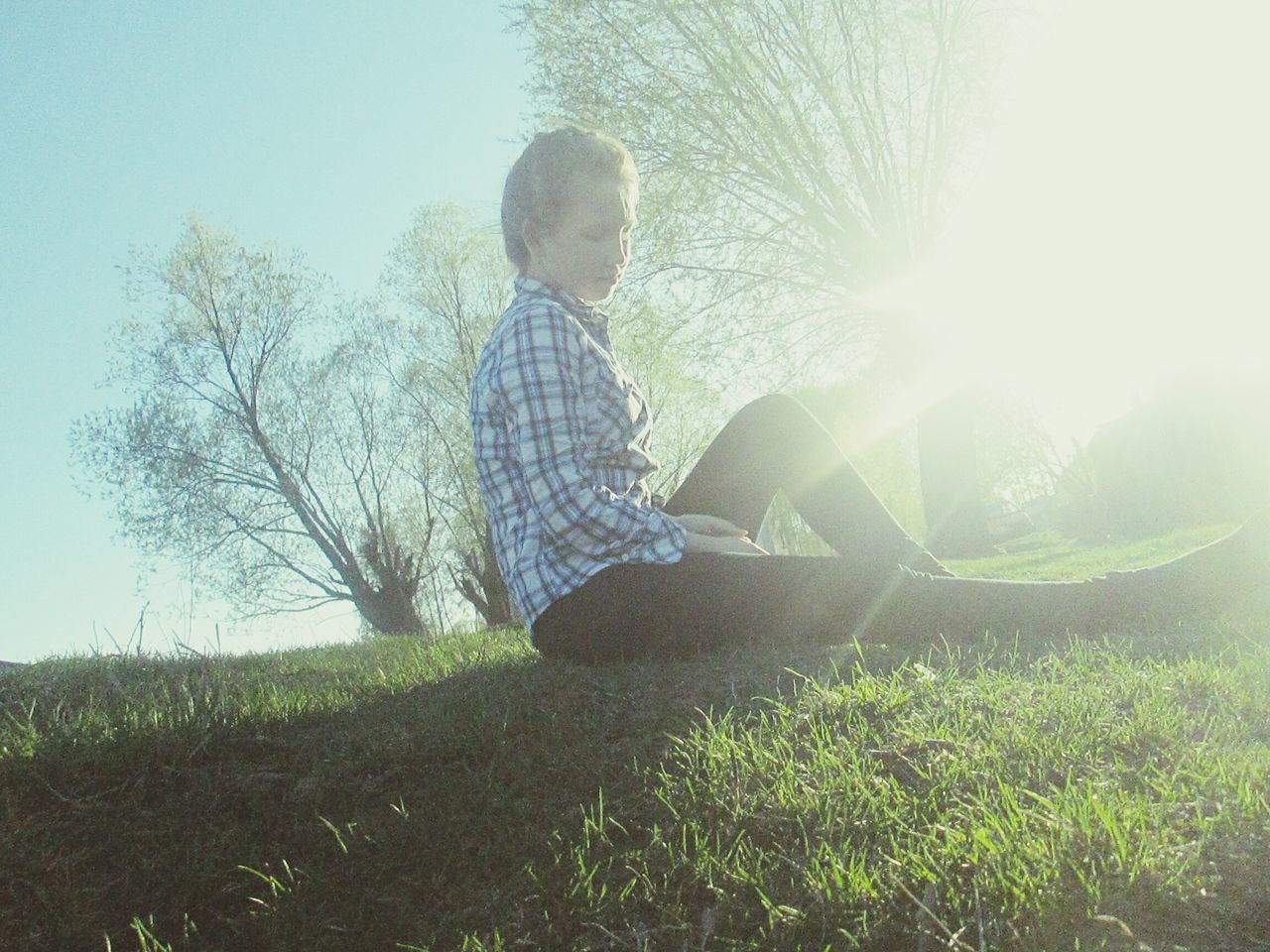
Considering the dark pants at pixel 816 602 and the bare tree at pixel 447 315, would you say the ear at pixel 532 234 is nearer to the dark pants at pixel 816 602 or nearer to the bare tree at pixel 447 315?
the dark pants at pixel 816 602

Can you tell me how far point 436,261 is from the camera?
20.5 m

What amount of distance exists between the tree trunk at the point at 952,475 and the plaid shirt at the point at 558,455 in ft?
41.4

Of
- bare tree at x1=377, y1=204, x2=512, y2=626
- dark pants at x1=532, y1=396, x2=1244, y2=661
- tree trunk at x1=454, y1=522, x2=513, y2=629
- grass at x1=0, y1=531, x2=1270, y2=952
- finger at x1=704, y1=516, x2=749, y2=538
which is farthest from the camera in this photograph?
bare tree at x1=377, y1=204, x2=512, y2=626

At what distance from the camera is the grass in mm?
1670

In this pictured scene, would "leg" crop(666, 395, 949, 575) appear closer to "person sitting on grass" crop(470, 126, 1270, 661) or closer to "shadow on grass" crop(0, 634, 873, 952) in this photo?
"person sitting on grass" crop(470, 126, 1270, 661)

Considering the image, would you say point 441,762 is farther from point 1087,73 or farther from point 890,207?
point 1087,73

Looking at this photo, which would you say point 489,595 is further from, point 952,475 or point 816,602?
point 816,602

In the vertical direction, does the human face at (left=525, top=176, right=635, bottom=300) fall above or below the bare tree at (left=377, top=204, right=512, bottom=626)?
below

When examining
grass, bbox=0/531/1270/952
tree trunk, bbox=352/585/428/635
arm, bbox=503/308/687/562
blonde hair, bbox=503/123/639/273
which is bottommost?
grass, bbox=0/531/1270/952

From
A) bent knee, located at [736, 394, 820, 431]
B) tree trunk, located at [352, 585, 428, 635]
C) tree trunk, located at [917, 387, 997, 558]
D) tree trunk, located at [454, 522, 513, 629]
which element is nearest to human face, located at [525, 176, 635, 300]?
bent knee, located at [736, 394, 820, 431]

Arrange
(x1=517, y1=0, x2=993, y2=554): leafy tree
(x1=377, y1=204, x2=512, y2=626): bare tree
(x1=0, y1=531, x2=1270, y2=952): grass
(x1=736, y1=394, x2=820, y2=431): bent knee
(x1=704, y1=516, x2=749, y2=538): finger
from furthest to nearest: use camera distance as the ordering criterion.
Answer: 1. (x1=377, y1=204, x2=512, y2=626): bare tree
2. (x1=517, y1=0, x2=993, y2=554): leafy tree
3. (x1=736, y1=394, x2=820, y2=431): bent knee
4. (x1=704, y1=516, x2=749, y2=538): finger
5. (x1=0, y1=531, x2=1270, y2=952): grass

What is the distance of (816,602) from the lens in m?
3.43

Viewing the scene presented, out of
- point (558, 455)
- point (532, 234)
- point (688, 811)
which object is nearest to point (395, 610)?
point (532, 234)

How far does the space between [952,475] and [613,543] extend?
521 inches
